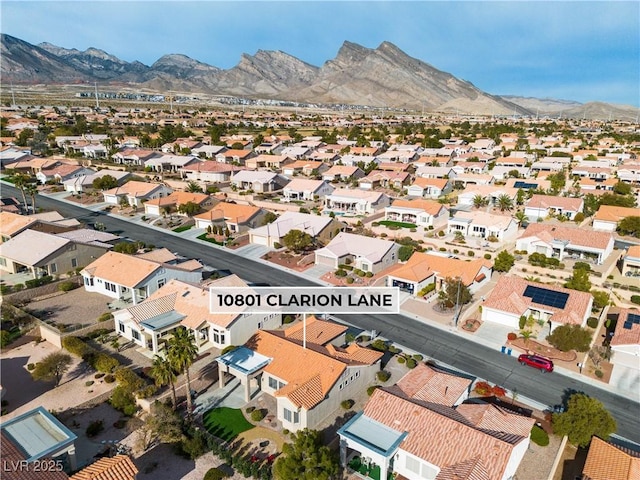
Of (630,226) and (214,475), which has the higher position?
(630,226)

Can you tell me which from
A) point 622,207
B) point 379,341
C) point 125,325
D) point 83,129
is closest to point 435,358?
point 379,341

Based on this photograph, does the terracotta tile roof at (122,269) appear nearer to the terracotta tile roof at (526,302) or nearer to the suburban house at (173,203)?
the suburban house at (173,203)

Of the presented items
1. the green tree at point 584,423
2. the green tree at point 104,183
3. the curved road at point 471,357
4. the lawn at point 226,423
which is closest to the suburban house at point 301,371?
the lawn at point 226,423

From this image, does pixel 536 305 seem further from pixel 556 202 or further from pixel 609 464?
pixel 556 202

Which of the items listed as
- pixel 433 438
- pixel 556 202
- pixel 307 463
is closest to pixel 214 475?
pixel 307 463

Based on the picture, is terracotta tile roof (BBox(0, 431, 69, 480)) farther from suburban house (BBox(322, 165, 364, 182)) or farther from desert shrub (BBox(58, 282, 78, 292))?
suburban house (BBox(322, 165, 364, 182))

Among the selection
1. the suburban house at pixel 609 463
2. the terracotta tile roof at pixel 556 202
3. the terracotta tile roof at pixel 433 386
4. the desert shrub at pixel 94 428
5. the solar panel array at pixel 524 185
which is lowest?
the desert shrub at pixel 94 428

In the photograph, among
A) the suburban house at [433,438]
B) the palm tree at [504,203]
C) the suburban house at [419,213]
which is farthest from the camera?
the palm tree at [504,203]
